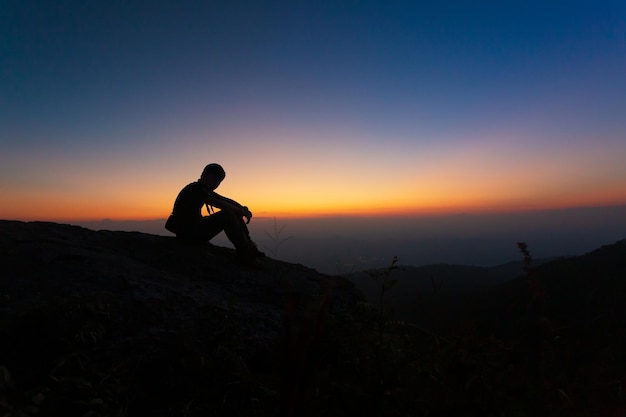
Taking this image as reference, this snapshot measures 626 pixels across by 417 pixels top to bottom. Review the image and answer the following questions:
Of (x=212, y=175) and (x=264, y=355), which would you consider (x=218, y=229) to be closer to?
(x=212, y=175)

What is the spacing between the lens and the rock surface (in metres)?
2.54

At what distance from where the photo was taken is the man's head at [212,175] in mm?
6898

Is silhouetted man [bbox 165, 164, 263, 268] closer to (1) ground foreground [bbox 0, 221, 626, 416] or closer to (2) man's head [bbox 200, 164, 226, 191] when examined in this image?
(2) man's head [bbox 200, 164, 226, 191]

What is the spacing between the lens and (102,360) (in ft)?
10.4

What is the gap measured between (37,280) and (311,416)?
4284 mm

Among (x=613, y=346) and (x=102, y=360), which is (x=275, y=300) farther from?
(x=613, y=346)

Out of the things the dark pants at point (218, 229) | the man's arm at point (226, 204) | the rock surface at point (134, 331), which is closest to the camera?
the rock surface at point (134, 331)

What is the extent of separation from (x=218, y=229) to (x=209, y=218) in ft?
1.01

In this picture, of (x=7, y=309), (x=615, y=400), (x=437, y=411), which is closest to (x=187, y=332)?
(x=7, y=309)

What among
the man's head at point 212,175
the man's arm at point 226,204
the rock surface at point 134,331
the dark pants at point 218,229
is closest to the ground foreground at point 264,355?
the rock surface at point 134,331

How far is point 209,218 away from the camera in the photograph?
7008 millimetres

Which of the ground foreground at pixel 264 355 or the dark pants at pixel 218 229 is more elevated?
the dark pants at pixel 218 229

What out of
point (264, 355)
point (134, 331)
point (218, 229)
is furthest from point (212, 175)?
point (264, 355)

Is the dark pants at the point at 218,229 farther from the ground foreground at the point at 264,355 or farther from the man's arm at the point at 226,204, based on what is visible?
the ground foreground at the point at 264,355
